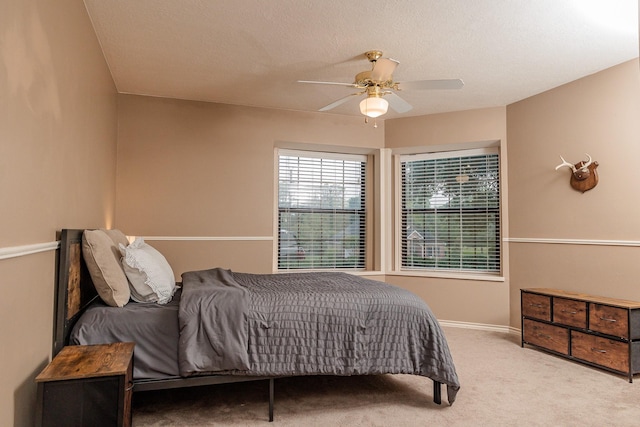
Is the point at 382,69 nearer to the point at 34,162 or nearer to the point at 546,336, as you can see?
the point at 34,162

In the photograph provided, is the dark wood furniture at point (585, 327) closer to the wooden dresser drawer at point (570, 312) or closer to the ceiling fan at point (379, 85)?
the wooden dresser drawer at point (570, 312)

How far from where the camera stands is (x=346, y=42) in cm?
312

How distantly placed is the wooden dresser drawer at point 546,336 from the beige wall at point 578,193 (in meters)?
0.47

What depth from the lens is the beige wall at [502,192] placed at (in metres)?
4.69

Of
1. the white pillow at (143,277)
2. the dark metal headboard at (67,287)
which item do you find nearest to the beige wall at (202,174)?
the white pillow at (143,277)

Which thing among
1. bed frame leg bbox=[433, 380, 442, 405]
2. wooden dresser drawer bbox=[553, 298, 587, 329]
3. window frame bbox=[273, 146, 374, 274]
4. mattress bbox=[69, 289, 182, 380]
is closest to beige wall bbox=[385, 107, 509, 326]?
window frame bbox=[273, 146, 374, 274]

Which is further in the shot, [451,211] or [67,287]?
[451,211]

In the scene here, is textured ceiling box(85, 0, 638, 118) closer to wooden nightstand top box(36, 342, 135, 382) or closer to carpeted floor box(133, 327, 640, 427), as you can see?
wooden nightstand top box(36, 342, 135, 382)

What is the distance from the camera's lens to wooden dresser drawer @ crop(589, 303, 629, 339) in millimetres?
3137

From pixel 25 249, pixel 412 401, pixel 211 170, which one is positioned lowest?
pixel 412 401

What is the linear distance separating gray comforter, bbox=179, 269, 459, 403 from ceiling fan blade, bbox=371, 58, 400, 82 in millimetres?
1632

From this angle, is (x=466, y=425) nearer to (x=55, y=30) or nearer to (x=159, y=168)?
(x=55, y=30)

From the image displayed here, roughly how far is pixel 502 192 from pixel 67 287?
4241 mm

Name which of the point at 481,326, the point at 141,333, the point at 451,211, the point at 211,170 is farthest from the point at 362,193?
the point at 141,333
